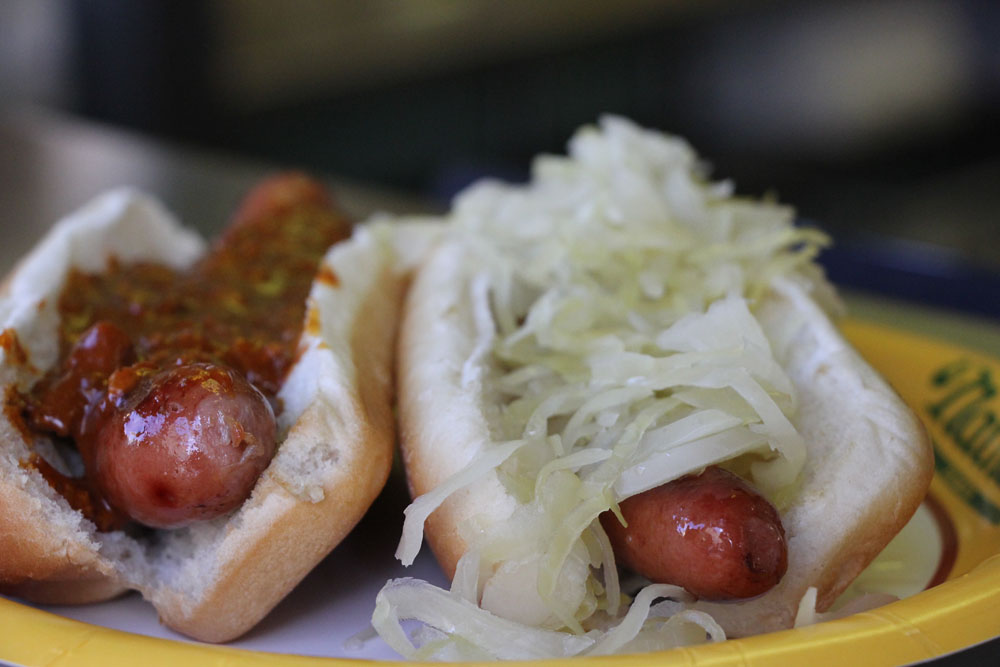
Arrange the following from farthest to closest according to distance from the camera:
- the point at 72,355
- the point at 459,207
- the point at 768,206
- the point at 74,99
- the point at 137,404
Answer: the point at 74,99, the point at 459,207, the point at 768,206, the point at 72,355, the point at 137,404

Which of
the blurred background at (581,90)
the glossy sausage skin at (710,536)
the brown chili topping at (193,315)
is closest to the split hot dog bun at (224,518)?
the brown chili topping at (193,315)

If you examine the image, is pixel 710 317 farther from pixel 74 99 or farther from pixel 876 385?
pixel 74 99

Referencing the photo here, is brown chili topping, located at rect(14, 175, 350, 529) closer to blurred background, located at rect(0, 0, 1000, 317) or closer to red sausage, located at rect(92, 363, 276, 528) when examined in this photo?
red sausage, located at rect(92, 363, 276, 528)

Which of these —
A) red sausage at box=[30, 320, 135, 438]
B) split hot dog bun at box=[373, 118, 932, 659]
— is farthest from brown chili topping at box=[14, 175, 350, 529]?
split hot dog bun at box=[373, 118, 932, 659]

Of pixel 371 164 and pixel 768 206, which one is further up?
pixel 768 206

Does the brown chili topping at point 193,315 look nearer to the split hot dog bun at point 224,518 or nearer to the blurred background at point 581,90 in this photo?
the split hot dog bun at point 224,518

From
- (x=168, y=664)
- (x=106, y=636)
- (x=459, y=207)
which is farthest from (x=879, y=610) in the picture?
(x=459, y=207)

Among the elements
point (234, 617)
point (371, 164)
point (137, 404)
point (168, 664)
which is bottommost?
point (371, 164)
